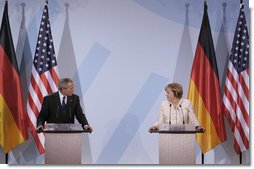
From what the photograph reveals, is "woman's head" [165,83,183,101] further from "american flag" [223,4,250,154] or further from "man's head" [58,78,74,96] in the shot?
"american flag" [223,4,250,154]

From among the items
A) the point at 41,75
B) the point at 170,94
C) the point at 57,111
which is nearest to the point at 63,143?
the point at 57,111

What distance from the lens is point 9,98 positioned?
22.3 feet

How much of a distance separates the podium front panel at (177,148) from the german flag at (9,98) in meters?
2.34

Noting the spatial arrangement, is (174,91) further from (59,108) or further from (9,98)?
(9,98)

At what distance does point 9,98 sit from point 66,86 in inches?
56.1

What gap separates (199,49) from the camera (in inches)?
271

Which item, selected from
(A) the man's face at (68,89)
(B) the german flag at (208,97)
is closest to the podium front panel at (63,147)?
(A) the man's face at (68,89)

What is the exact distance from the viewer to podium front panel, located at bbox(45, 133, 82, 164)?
527 centimetres

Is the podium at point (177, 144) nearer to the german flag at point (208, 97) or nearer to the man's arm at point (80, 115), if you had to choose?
the man's arm at point (80, 115)

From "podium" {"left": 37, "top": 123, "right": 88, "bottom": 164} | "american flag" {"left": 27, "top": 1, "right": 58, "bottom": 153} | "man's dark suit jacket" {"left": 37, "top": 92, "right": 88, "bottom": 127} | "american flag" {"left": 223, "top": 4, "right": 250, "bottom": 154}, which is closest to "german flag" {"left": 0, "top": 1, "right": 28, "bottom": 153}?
"american flag" {"left": 27, "top": 1, "right": 58, "bottom": 153}

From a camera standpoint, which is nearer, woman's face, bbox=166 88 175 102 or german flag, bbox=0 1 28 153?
Result: woman's face, bbox=166 88 175 102

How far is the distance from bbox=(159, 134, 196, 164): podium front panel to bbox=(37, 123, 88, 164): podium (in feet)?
2.85

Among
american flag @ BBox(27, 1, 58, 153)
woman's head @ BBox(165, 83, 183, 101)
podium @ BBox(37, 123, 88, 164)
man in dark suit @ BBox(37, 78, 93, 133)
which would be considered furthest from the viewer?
american flag @ BBox(27, 1, 58, 153)

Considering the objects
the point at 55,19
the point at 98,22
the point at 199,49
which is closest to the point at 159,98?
the point at 199,49
